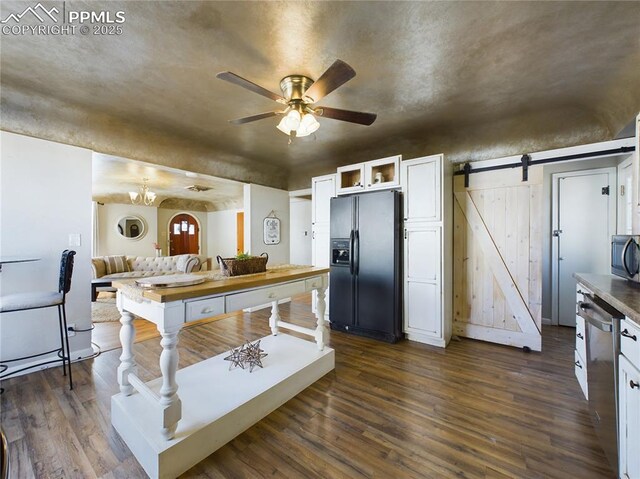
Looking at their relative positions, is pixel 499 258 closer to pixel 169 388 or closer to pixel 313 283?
pixel 313 283

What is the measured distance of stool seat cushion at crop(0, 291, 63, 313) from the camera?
6.92 ft

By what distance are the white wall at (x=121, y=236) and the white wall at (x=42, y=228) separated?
5.50 metres

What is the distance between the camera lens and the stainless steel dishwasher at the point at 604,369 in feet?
4.42

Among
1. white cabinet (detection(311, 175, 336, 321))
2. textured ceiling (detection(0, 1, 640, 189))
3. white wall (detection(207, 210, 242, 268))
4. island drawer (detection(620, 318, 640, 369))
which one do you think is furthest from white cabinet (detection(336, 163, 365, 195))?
white wall (detection(207, 210, 242, 268))

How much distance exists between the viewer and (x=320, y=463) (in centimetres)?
153

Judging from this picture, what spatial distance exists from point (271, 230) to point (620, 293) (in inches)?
179

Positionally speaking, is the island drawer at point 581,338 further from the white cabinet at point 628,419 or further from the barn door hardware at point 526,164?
the barn door hardware at point 526,164

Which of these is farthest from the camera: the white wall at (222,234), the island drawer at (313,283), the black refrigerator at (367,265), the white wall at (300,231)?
the white wall at (222,234)

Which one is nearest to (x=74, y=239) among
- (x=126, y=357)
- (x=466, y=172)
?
(x=126, y=357)

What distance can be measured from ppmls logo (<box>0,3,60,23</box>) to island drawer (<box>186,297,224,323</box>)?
2006mm

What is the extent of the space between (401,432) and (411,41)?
2.68 m

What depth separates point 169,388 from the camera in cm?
145

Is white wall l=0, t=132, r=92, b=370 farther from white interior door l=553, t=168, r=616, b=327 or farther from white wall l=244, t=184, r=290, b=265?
white interior door l=553, t=168, r=616, b=327

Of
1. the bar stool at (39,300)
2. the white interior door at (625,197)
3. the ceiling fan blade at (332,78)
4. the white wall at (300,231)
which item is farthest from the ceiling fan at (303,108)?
the white wall at (300,231)
